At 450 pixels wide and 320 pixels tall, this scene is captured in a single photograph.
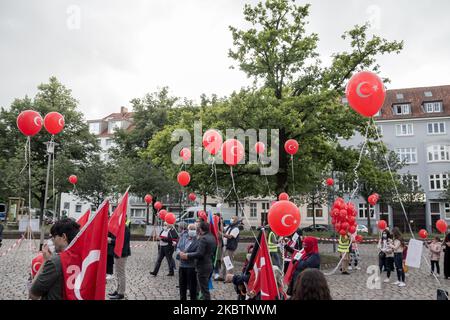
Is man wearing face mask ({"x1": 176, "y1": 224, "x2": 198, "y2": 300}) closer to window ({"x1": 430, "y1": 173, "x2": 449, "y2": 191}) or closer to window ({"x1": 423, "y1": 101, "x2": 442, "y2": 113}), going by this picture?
window ({"x1": 430, "y1": 173, "x2": 449, "y2": 191})

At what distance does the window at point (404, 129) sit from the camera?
1853 inches

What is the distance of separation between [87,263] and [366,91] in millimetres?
6087

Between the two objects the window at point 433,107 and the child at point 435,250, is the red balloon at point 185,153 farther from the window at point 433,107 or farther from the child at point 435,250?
the window at point 433,107

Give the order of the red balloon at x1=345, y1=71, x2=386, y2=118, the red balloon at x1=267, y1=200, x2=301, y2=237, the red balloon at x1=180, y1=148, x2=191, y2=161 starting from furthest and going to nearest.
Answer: the red balloon at x1=180, y1=148, x2=191, y2=161 → the red balloon at x1=345, y1=71, x2=386, y2=118 → the red balloon at x1=267, y1=200, x2=301, y2=237

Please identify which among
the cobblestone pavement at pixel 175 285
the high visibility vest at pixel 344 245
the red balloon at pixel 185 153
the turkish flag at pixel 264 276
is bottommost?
the cobblestone pavement at pixel 175 285

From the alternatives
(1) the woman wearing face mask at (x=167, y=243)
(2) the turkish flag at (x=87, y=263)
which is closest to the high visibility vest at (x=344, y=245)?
(1) the woman wearing face mask at (x=167, y=243)

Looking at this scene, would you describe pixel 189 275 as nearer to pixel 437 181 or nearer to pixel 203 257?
pixel 203 257

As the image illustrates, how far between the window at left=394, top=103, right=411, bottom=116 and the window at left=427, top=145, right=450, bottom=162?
5611 mm


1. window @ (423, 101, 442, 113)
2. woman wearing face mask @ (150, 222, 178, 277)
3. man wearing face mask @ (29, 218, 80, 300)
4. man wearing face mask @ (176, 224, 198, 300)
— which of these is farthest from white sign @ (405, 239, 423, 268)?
window @ (423, 101, 442, 113)

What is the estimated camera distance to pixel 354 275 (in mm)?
13156

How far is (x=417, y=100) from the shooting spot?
4991cm

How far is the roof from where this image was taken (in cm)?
4678

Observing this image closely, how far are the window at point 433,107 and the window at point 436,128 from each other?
5.85 ft
